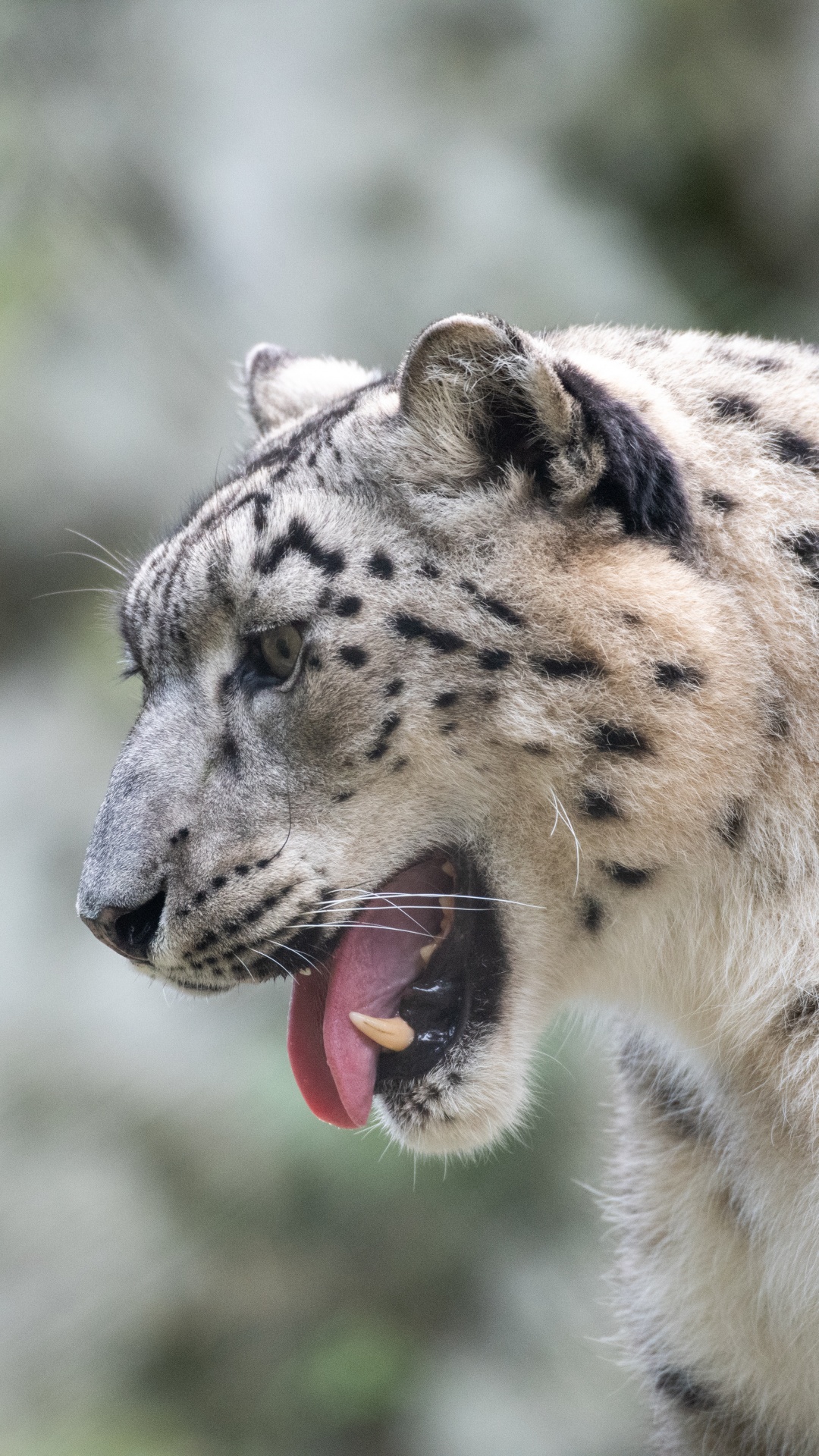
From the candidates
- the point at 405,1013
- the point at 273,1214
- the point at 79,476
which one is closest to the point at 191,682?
the point at 405,1013

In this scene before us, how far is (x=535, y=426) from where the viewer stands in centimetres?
234

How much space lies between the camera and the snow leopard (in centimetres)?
232

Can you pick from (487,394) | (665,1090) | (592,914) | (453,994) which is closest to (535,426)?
(487,394)

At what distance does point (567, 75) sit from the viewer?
7.63 m

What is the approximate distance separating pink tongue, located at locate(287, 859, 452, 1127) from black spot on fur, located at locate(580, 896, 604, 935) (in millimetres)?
249

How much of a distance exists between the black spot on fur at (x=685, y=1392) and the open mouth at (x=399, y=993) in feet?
3.23

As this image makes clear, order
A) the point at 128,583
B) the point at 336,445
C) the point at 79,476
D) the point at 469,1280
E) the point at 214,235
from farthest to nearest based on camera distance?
the point at 214,235 → the point at 79,476 → the point at 469,1280 → the point at 128,583 → the point at 336,445

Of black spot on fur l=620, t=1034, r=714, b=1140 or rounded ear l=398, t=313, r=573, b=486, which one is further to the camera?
black spot on fur l=620, t=1034, r=714, b=1140

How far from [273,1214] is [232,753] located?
3.33 m

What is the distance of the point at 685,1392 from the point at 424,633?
174cm

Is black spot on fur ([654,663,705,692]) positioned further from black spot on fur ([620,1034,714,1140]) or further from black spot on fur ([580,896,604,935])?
black spot on fur ([620,1034,714,1140])

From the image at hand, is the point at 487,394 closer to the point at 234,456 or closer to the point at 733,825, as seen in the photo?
the point at 733,825

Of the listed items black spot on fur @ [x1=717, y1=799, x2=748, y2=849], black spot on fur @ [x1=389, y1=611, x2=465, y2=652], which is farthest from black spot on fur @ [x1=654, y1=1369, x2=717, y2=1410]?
black spot on fur @ [x1=389, y1=611, x2=465, y2=652]

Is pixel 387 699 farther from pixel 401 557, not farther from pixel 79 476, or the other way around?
pixel 79 476
